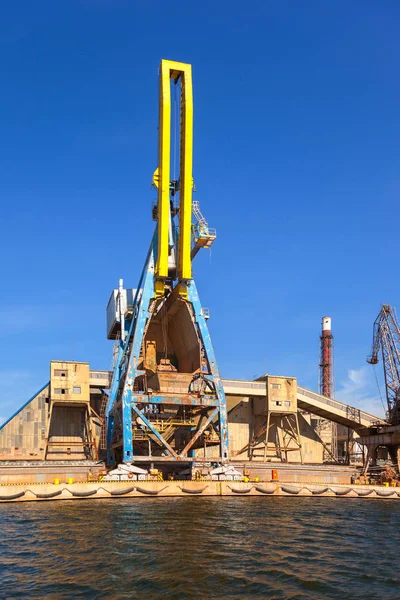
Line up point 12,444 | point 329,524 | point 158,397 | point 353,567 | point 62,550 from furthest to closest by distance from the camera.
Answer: point 12,444 → point 158,397 → point 329,524 → point 62,550 → point 353,567

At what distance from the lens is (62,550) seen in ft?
75.7

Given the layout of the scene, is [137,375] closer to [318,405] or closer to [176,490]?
[176,490]

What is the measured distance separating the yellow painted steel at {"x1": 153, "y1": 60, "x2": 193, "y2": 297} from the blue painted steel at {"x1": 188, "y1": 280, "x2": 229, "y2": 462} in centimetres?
95

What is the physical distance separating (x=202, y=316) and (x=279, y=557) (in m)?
37.9

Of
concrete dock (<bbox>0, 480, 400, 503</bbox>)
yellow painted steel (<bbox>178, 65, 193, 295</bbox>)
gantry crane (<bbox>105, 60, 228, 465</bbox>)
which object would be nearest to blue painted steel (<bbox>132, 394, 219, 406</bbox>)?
gantry crane (<bbox>105, 60, 228, 465</bbox>)

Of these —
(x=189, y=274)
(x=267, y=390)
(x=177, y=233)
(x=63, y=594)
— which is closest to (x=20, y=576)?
(x=63, y=594)

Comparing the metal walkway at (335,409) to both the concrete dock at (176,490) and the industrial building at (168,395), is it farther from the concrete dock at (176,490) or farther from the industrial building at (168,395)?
the concrete dock at (176,490)

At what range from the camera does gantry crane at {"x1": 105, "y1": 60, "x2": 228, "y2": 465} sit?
184ft

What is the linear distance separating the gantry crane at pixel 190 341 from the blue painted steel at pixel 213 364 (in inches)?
3.4

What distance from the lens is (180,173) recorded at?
195ft

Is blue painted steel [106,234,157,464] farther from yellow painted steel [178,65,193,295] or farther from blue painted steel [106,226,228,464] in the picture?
yellow painted steel [178,65,193,295]

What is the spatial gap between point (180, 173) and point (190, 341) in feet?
52.2

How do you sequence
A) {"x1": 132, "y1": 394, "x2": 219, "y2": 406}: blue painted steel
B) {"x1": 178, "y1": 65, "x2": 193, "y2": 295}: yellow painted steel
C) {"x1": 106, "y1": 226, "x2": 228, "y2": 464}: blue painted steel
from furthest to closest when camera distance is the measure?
{"x1": 178, "y1": 65, "x2": 193, "y2": 295}: yellow painted steel
{"x1": 132, "y1": 394, "x2": 219, "y2": 406}: blue painted steel
{"x1": 106, "y1": 226, "x2": 228, "y2": 464}: blue painted steel

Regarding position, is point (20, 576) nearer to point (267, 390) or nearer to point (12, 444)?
point (12, 444)
